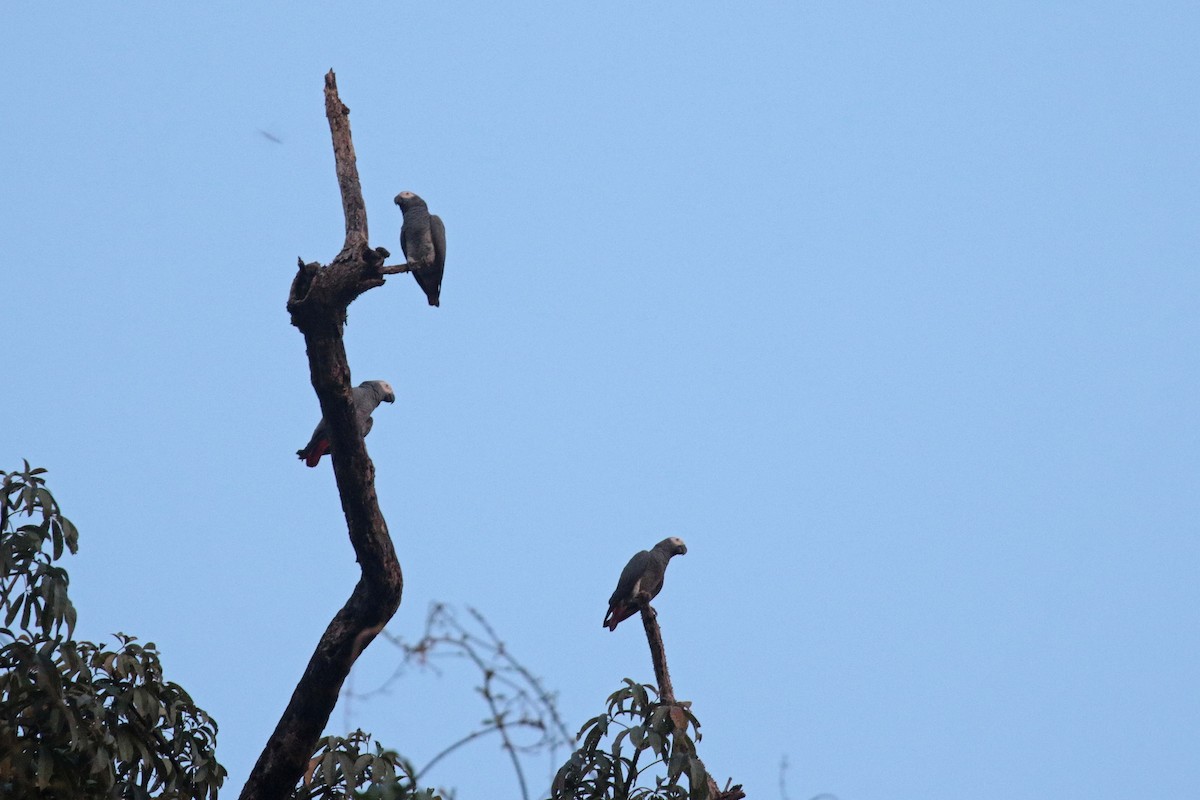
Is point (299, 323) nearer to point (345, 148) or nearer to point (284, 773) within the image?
point (345, 148)

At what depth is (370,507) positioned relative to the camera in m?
5.37

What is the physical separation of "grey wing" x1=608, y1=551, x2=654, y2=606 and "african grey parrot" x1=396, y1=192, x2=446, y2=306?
255 centimetres

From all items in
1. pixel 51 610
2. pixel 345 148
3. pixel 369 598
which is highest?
pixel 345 148

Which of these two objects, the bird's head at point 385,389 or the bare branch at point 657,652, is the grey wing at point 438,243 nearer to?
the bird's head at point 385,389

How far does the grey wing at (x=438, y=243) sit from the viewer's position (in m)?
9.09

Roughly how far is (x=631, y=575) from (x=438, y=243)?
117 inches

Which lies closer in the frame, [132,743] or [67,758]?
[67,758]

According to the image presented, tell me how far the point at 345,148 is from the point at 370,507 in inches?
72.0

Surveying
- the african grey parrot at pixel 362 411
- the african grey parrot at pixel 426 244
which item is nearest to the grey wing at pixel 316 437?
the african grey parrot at pixel 362 411

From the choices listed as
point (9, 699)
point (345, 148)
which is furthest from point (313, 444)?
point (9, 699)

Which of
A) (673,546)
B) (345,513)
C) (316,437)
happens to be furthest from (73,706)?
(673,546)

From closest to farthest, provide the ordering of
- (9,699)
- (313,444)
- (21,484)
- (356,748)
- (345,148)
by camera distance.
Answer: (9,699) < (21,484) < (356,748) < (345,148) < (313,444)

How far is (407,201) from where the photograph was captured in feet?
31.3

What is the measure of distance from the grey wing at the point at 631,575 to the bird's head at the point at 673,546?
46 centimetres
